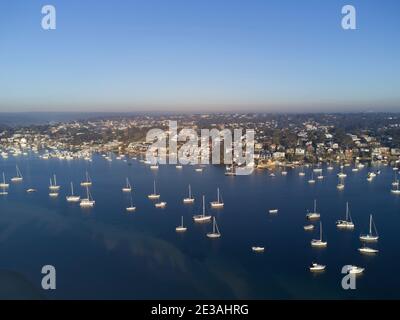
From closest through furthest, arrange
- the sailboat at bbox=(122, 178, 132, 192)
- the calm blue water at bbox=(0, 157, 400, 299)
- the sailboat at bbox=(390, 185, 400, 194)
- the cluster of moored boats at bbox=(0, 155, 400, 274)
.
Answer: the calm blue water at bbox=(0, 157, 400, 299)
the cluster of moored boats at bbox=(0, 155, 400, 274)
the sailboat at bbox=(390, 185, 400, 194)
the sailboat at bbox=(122, 178, 132, 192)

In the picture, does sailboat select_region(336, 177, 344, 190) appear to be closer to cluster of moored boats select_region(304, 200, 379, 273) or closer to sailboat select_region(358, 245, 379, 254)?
cluster of moored boats select_region(304, 200, 379, 273)

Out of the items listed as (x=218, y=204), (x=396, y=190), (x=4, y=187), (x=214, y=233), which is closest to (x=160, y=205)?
(x=218, y=204)

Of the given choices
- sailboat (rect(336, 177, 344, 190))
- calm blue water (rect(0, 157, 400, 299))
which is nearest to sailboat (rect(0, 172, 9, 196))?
calm blue water (rect(0, 157, 400, 299))

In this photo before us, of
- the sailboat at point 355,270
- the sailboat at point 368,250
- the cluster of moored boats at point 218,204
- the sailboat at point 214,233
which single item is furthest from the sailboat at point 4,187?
the sailboat at point 355,270

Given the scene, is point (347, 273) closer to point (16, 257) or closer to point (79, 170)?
point (16, 257)

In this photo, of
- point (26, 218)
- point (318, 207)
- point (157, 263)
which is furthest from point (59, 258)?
point (318, 207)

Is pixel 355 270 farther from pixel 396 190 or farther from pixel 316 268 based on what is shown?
pixel 396 190

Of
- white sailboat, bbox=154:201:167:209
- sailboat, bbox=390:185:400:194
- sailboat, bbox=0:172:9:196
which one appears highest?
sailboat, bbox=0:172:9:196

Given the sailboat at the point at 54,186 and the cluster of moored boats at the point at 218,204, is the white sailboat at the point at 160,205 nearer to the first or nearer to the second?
the cluster of moored boats at the point at 218,204

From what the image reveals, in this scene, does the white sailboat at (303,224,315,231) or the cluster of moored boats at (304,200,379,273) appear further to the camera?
the white sailboat at (303,224,315,231)
